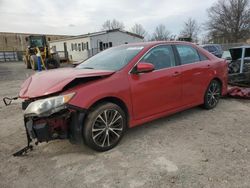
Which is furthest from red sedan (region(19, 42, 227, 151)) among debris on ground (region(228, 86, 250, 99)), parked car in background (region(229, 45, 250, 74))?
parked car in background (region(229, 45, 250, 74))

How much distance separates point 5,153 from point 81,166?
4.34 feet

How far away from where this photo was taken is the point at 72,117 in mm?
3014

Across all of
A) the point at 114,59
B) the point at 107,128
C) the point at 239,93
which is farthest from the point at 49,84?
the point at 239,93

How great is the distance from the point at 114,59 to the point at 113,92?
91cm

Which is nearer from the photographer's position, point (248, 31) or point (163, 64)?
point (163, 64)

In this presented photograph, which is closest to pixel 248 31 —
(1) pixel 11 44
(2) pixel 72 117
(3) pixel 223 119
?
(3) pixel 223 119

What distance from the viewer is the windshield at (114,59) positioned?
372 centimetres

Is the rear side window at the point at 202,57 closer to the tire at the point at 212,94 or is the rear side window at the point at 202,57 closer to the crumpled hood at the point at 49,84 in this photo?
the tire at the point at 212,94

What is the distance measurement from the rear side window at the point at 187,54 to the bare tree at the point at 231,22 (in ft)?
138

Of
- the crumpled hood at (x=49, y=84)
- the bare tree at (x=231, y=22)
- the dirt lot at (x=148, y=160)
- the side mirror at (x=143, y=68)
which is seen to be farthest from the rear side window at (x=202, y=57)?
the bare tree at (x=231, y=22)

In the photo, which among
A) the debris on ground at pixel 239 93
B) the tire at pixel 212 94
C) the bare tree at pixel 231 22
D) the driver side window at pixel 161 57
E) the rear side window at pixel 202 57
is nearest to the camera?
the driver side window at pixel 161 57

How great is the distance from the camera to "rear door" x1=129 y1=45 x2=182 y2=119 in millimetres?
3599

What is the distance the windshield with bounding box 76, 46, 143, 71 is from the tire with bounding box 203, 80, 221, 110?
2038 millimetres

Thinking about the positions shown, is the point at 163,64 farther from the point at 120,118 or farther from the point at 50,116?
the point at 50,116
